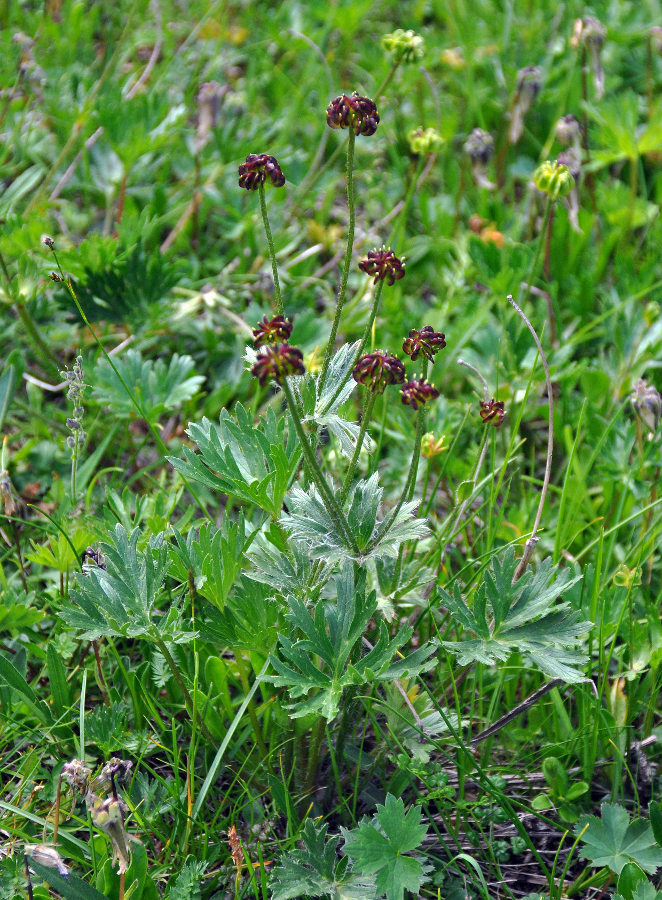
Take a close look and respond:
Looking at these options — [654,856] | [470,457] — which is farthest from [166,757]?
[470,457]

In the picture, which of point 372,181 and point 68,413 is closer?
point 68,413

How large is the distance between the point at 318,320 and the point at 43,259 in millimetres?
911

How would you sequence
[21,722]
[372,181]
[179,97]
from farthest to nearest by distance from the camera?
[179,97] < [372,181] < [21,722]

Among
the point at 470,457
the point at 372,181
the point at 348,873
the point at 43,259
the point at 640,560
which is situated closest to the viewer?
the point at 348,873

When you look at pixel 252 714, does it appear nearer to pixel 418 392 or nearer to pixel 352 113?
pixel 418 392

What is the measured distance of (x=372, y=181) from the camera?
3.47 metres

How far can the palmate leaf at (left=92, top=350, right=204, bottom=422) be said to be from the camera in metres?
2.43

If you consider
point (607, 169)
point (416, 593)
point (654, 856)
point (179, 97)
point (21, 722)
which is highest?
point (179, 97)

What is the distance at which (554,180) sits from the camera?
2.44 m

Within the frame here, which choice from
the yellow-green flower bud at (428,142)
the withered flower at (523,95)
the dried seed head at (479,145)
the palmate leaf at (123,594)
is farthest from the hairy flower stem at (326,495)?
the withered flower at (523,95)

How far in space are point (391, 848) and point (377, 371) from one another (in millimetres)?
878

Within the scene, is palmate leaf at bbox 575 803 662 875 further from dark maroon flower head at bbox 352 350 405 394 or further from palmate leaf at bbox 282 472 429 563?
dark maroon flower head at bbox 352 350 405 394

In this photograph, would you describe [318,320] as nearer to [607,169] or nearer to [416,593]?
[416,593]

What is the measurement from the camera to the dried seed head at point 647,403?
224 cm
